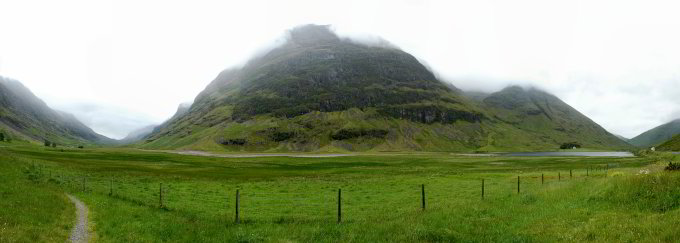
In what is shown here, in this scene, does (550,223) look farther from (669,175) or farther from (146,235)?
(146,235)

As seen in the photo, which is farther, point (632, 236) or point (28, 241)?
point (28, 241)

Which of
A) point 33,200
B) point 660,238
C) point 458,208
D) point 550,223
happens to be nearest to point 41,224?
point 33,200

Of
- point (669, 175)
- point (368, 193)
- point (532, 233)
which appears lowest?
point (368, 193)

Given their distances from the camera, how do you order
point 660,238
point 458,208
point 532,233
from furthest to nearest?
point 458,208
point 532,233
point 660,238

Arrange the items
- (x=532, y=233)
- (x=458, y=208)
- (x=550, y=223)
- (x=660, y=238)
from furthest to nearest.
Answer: (x=458, y=208)
(x=550, y=223)
(x=532, y=233)
(x=660, y=238)

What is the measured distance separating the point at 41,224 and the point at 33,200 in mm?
9024

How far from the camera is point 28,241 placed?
18.0 metres

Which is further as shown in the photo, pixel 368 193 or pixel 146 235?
pixel 368 193

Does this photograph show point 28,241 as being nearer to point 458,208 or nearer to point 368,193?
point 458,208

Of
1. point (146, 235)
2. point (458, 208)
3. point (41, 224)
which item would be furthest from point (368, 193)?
point (41, 224)

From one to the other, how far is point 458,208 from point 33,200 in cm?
3107

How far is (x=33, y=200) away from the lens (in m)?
28.4

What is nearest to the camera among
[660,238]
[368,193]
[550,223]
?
[660,238]

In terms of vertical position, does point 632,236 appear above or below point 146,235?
above
